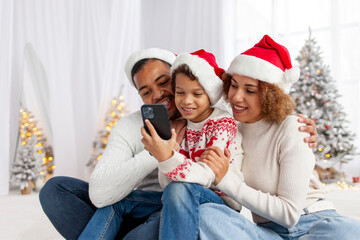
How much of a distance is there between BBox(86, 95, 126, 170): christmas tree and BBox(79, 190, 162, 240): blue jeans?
2.79 metres

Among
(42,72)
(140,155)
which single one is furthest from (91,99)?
(140,155)

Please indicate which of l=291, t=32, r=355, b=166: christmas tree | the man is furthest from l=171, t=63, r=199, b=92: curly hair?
l=291, t=32, r=355, b=166: christmas tree

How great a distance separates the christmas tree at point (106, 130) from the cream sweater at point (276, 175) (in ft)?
9.95

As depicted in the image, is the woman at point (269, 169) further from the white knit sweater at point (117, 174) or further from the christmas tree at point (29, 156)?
the christmas tree at point (29, 156)

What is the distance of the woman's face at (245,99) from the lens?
4.17ft

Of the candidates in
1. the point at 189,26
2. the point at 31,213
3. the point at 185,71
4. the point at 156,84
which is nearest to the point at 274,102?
the point at 185,71

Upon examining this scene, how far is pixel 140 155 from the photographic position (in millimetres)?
1332

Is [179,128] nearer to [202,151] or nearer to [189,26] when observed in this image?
[202,151]

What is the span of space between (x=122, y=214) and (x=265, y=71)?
2.45 feet

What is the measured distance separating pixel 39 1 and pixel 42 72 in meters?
0.81

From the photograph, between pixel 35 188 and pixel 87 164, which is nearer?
pixel 35 188

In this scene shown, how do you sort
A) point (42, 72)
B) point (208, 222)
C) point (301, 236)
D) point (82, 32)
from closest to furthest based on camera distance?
point (208, 222), point (301, 236), point (42, 72), point (82, 32)

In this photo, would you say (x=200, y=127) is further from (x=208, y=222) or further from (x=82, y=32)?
(x=82, y=32)

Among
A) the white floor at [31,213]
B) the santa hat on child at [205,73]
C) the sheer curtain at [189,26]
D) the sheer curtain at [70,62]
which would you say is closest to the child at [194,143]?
the santa hat on child at [205,73]
